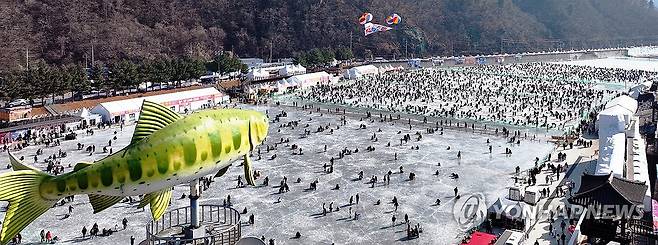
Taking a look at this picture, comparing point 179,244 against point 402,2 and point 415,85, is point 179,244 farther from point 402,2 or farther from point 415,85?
point 402,2

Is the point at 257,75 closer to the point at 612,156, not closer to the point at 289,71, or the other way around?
the point at 289,71

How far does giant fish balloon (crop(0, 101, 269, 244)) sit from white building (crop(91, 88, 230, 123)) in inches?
1647

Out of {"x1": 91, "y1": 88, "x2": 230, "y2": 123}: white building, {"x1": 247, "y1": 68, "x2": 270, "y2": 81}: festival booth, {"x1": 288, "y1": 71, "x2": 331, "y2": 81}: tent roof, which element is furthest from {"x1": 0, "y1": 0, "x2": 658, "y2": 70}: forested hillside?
{"x1": 288, "y1": 71, "x2": 331, "y2": 81}: tent roof

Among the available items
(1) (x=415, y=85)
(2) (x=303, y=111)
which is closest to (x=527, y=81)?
(1) (x=415, y=85)

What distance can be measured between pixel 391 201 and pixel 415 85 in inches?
2420

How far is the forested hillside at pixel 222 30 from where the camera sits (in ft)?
368

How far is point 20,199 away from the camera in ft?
34.4

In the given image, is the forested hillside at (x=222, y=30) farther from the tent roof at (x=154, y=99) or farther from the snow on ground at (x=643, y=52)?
the tent roof at (x=154, y=99)

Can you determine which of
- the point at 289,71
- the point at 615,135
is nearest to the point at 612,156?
the point at 615,135

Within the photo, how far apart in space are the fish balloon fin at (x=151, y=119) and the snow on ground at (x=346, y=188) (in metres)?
16.7

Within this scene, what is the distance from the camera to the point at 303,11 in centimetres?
16238

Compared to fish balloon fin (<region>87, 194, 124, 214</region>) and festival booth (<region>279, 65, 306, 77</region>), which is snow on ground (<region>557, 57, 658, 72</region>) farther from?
fish balloon fin (<region>87, 194, 124, 214</region>)

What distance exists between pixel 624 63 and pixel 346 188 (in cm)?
13177

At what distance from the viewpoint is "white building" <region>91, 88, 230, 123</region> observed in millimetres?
60031
